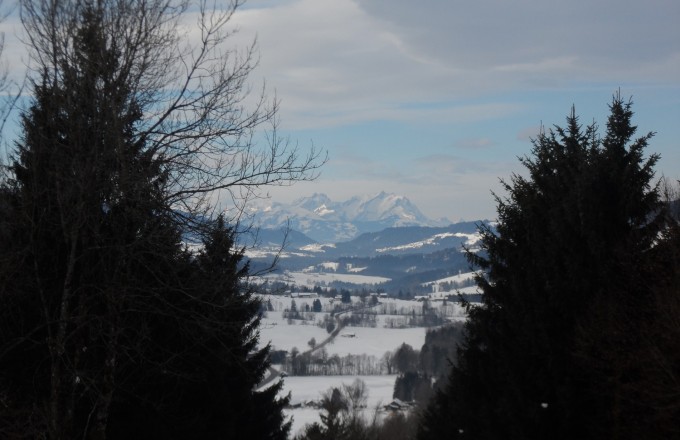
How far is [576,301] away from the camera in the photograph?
13.9m

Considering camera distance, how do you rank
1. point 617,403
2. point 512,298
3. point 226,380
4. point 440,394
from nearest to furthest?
point 617,403 < point 512,298 < point 226,380 < point 440,394

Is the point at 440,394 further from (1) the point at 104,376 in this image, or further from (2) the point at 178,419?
(1) the point at 104,376

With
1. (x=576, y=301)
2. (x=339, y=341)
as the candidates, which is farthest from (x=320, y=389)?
(x=576, y=301)

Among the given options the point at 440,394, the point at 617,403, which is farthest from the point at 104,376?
the point at 440,394

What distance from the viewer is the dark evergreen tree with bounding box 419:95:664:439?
12445mm

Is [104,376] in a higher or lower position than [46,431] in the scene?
higher

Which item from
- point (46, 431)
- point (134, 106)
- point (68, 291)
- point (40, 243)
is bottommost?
point (46, 431)

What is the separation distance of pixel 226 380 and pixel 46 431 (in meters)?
8.72

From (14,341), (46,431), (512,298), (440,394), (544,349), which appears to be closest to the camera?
(46,431)

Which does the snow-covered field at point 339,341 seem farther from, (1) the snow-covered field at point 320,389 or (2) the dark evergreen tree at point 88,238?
(2) the dark evergreen tree at point 88,238

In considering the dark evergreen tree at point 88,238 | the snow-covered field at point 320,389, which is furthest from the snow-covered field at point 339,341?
the dark evergreen tree at point 88,238

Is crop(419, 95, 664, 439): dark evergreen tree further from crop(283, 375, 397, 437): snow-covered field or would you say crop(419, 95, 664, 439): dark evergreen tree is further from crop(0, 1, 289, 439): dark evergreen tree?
crop(283, 375, 397, 437): snow-covered field

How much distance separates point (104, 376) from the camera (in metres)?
8.74

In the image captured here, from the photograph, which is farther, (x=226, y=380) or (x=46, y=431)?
(x=226, y=380)
